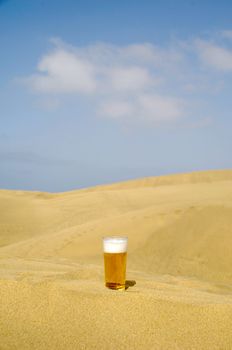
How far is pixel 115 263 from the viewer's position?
2.35 meters

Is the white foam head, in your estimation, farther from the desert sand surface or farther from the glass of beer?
the desert sand surface

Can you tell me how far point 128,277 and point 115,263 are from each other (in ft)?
2.69

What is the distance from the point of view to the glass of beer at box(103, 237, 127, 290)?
222cm

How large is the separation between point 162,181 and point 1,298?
18445mm

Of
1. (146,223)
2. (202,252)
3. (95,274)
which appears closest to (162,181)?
(146,223)

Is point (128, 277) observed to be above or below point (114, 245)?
below

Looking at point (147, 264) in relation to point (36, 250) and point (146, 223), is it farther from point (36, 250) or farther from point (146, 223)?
point (36, 250)

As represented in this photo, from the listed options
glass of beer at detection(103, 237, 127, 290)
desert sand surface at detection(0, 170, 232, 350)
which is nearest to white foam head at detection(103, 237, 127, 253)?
glass of beer at detection(103, 237, 127, 290)

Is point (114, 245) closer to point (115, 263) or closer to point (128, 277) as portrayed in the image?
point (115, 263)

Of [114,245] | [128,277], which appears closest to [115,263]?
[114,245]

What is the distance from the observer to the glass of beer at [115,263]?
2.22 m

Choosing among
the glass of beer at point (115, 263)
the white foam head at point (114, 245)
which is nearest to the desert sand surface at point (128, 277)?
the glass of beer at point (115, 263)

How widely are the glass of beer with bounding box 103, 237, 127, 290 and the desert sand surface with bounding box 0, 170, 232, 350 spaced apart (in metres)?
0.08

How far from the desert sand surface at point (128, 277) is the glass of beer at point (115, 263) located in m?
0.08
